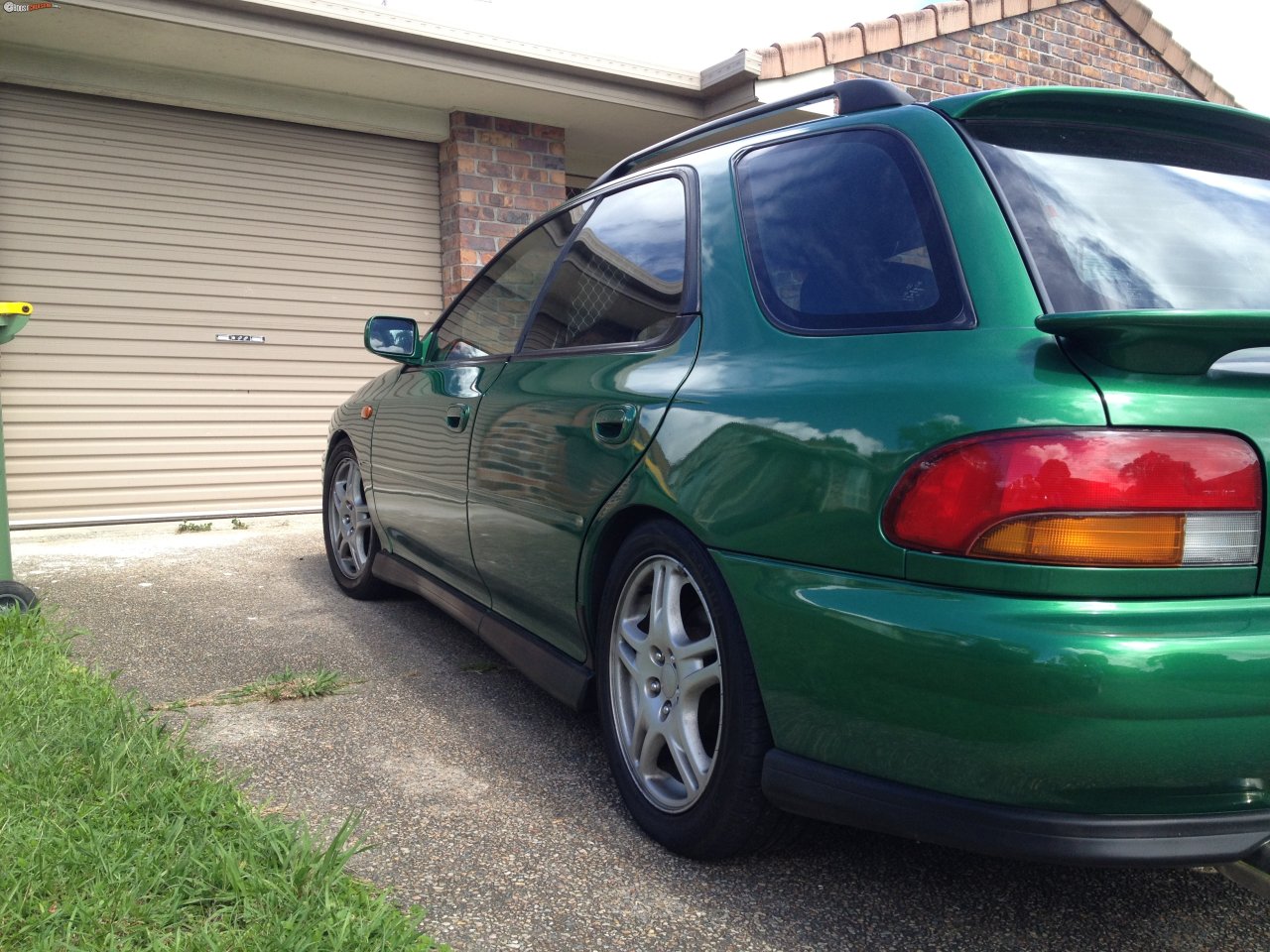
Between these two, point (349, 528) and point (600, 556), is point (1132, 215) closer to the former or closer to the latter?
point (600, 556)

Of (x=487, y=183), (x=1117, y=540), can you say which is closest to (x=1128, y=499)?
(x=1117, y=540)

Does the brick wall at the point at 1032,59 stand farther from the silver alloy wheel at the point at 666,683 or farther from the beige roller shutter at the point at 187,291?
the silver alloy wheel at the point at 666,683

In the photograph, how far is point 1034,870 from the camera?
2.45 m

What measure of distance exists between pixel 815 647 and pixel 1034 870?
89 centimetres

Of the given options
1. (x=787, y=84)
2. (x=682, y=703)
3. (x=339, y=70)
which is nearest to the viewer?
(x=682, y=703)

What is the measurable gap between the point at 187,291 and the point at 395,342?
4186mm

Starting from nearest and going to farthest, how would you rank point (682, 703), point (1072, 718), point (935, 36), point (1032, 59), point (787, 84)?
point (1072, 718) → point (682, 703) → point (787, 84) → point (935, 36) → point (1032, 59)

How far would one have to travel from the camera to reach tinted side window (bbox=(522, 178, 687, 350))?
284 cm

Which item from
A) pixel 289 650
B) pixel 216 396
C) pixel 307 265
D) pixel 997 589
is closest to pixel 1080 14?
pixel 307 265

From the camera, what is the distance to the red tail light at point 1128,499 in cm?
176

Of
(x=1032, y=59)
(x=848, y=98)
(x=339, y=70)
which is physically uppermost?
(x=1032, y=59)

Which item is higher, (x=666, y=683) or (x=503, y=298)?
(x=503, y=298)

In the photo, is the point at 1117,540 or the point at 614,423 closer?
the point at 1117,540

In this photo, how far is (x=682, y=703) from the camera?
8.13ft
